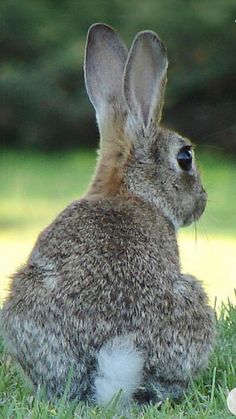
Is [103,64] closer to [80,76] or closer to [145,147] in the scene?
[145,147]

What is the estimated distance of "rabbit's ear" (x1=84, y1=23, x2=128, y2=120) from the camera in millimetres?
5594

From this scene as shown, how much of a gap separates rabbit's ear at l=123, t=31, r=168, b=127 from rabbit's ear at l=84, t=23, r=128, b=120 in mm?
172

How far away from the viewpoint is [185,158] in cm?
A: 536

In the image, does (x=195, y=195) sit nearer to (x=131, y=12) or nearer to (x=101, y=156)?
(x=101, y=156)

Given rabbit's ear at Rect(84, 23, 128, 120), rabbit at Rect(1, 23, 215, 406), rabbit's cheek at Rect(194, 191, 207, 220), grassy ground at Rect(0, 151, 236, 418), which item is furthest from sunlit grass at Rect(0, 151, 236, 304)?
rabbit at Rect(1, 23, 215, 406)

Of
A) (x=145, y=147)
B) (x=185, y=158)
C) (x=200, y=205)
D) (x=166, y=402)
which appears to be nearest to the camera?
(x=166, y=402)

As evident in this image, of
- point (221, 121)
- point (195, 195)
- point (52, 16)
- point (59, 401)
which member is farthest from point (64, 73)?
point (59, 401)

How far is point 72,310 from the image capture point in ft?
15.4

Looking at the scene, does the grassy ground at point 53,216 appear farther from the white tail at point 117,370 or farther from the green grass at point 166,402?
the white tail at point 117,370

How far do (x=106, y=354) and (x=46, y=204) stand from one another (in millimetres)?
7775

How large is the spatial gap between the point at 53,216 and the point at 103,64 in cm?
517

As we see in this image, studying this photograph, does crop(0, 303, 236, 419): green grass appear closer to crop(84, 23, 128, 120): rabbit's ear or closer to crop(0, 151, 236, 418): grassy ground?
crop(0, 151, 236, 418): grassy ground

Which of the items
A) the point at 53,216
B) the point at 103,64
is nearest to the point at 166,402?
the point at 103,64

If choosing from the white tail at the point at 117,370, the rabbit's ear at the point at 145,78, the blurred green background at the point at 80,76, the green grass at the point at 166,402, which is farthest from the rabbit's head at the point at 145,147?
the blurred green background at the point at 80,76
